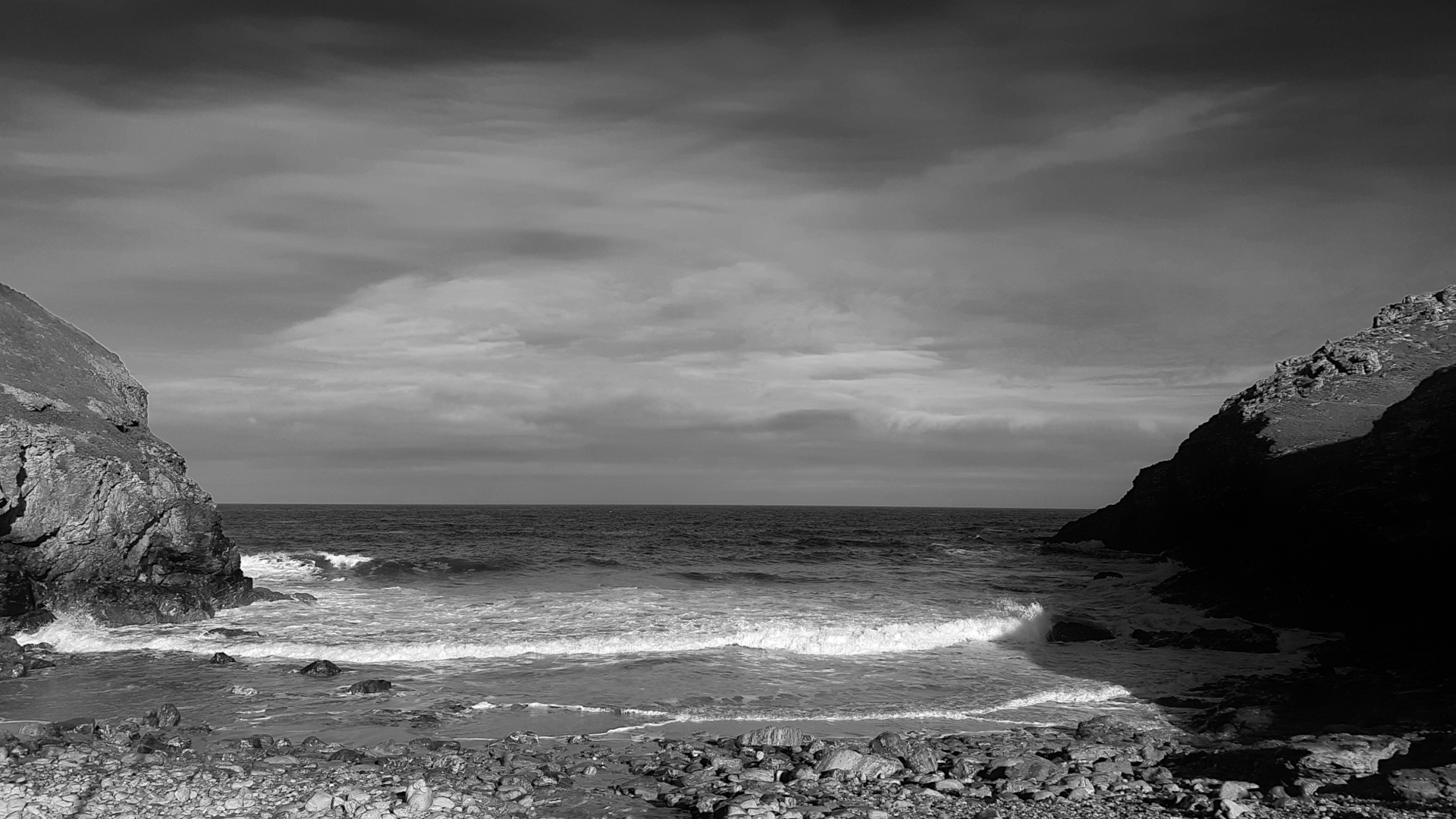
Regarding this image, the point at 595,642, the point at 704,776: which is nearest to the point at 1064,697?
the point at 704,776

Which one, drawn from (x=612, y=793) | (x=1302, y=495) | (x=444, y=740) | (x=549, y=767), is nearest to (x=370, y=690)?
(x=444, y=740)

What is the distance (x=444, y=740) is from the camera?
13766 millimetres

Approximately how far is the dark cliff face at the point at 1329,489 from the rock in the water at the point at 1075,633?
16.3 feet

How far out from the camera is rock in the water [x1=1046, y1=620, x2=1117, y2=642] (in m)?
23.6

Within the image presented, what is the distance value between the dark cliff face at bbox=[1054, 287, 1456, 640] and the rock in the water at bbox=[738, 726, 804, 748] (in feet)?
51.0

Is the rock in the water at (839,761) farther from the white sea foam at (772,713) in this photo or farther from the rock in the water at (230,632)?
the rock in the water at (230,632)

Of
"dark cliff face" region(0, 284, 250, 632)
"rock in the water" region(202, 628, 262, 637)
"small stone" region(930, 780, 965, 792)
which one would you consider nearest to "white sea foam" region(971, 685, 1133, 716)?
"small stone" region(930, 780, 965, 792)

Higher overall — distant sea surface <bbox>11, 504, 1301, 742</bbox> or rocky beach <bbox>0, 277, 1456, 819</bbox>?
rocky beach <bbox>0, 277, 1456, 819</bbox>

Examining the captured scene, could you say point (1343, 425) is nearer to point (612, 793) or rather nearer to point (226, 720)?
point (612, 793)

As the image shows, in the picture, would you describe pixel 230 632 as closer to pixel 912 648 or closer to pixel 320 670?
pixel 320 670

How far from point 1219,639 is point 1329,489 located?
10.0 m

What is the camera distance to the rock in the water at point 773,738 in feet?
44.1

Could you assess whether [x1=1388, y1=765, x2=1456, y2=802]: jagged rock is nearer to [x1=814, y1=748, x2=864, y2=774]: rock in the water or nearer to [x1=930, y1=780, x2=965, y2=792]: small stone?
[x1=930, y1=780, x2=965, y2=792]: small stone

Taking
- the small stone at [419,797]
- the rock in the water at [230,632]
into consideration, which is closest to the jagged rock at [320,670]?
the rock in the water at [230,632]
